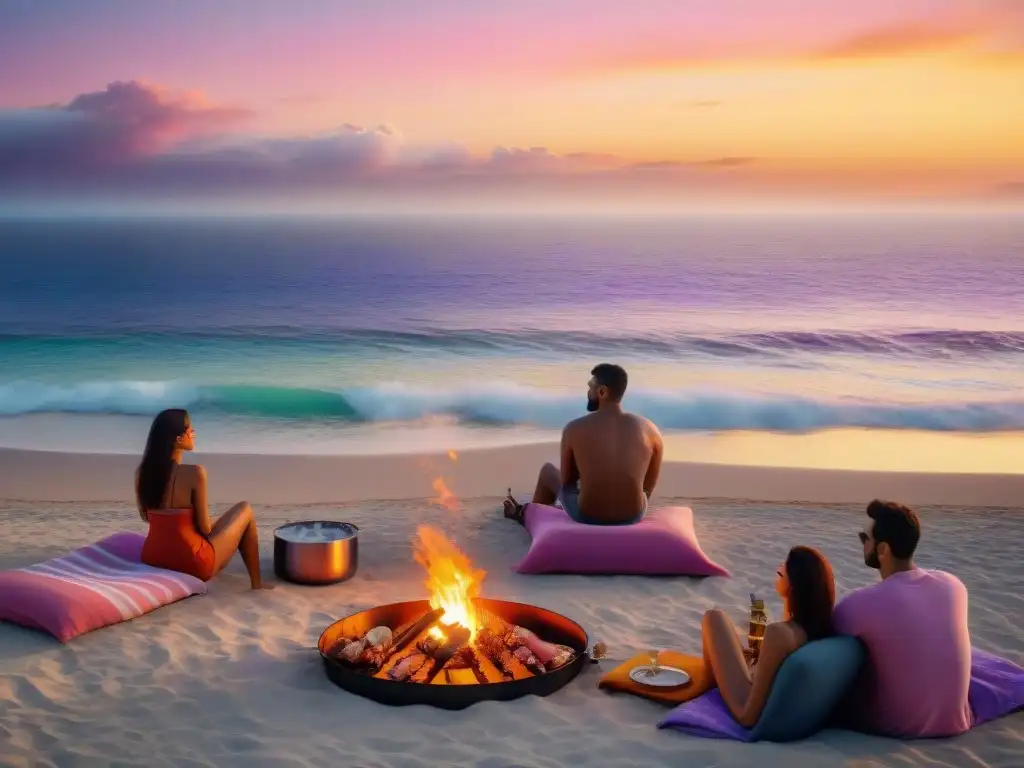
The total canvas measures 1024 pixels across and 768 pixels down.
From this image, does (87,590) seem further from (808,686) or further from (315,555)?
(808,686)

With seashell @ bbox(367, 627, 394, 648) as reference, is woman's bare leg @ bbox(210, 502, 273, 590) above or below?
above

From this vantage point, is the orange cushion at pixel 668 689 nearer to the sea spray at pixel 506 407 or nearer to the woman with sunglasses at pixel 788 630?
the woman with sunglasses at pixel 788 630

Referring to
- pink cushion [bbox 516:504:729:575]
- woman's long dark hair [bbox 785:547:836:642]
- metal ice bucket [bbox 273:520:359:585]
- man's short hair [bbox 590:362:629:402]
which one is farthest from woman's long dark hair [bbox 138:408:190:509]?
woman's long dark hair [bbox 785:547:836:642]

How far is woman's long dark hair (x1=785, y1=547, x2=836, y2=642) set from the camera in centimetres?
416

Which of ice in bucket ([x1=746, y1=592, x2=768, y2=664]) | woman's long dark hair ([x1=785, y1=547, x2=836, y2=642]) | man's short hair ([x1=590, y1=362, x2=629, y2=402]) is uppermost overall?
man's short hair ([x1=590, y1=362, x2=629, y2=402])

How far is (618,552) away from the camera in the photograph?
705 cm

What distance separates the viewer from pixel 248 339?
94.0 feet

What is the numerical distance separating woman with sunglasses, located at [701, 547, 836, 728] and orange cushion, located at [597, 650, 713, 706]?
354 mm

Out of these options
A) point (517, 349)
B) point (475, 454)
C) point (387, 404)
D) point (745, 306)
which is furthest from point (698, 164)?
point (475, 454)

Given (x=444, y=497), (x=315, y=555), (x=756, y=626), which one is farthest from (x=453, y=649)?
(x=444, y=497)

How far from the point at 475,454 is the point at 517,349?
15.1 meters

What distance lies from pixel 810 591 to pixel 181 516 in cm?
386

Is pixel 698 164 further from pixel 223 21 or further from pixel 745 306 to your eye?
pixel 223 21

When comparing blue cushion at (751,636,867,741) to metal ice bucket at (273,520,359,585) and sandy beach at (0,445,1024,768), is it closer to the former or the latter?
sandy beach at (0,445,1024,768)
